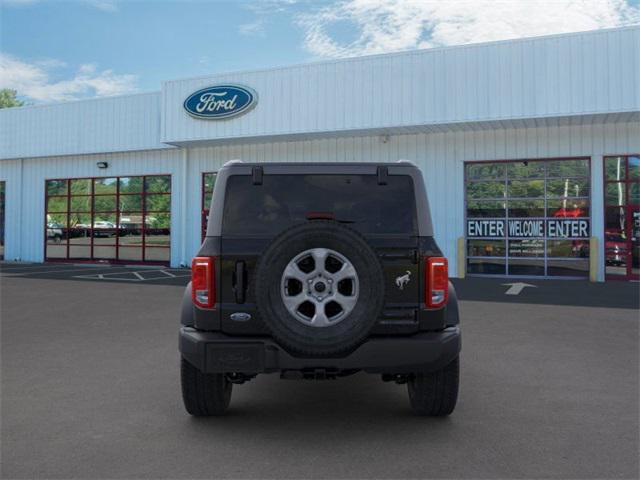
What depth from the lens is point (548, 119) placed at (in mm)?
14961

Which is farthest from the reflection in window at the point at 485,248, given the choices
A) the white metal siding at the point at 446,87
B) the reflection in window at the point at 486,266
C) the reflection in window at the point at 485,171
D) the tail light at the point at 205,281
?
the tail light at the point at 205,281

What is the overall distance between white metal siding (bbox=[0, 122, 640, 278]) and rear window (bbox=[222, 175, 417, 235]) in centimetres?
1363

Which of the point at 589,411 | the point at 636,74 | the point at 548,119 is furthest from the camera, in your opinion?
the point at 548,119

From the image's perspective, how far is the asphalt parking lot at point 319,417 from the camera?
11.2ft

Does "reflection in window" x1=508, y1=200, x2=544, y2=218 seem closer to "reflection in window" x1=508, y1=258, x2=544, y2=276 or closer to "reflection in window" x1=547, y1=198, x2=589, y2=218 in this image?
"reflection in window" x1=547, y1=198, x2=589, y2=218

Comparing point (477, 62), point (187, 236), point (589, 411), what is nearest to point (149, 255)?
point (187, 236)

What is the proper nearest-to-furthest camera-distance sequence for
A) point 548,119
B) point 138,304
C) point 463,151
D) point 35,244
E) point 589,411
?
point 589,411 → point 138,304 → point 548,119 → point 463,151 → point 35,244

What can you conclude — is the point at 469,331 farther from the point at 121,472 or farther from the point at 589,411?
the point at 121,472

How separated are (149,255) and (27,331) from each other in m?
13.9

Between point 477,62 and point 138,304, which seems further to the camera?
point 477,62

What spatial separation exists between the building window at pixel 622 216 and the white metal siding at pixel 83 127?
1510 cm

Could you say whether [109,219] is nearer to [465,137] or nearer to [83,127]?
[83,127]

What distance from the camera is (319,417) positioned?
14.2 feet

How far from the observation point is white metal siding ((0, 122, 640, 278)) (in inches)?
627
